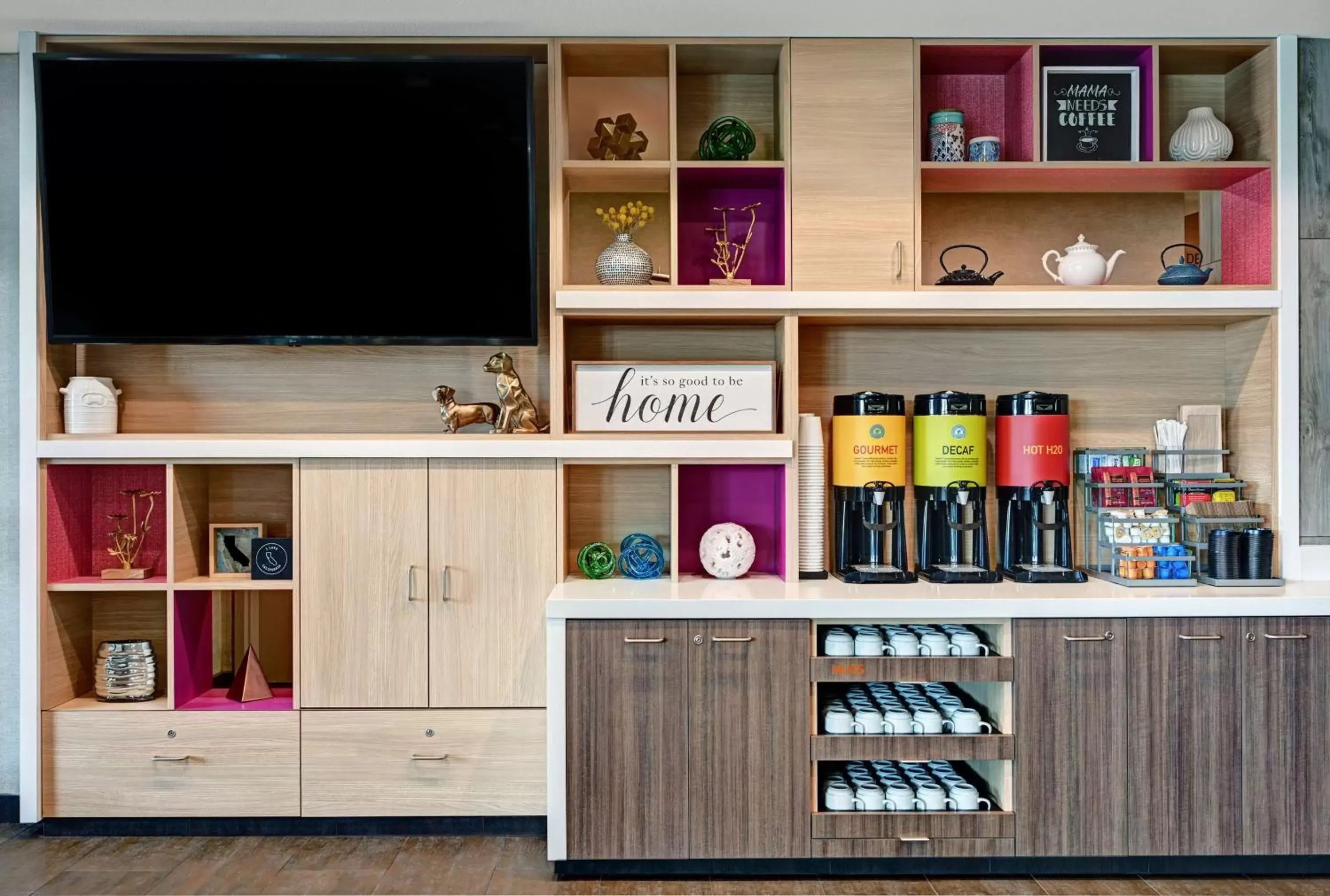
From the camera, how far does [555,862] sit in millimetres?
2586

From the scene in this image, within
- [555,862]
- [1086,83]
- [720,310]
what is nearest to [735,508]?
[720,310]

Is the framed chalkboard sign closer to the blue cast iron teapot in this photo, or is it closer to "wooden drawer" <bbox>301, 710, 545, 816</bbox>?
the blue cast iron teapot

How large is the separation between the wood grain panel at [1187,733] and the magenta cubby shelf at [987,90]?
1441mm

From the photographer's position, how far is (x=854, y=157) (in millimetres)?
2828

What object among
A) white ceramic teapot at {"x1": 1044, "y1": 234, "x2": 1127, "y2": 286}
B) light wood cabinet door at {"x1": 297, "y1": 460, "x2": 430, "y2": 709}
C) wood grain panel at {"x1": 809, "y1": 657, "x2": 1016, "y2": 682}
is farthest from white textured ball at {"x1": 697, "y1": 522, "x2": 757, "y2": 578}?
white ceramic teapot at {"x1": 1044, "y1": 234, "x2": 1127, "y2": 286}

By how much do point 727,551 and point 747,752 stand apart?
63cm

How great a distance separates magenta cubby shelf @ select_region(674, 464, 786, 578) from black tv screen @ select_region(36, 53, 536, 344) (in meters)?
0.74

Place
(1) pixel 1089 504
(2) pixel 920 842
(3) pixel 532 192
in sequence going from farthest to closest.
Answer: (1) pixel 1089 504 < (3) pixel 532 192 < (2) pixel 920 842

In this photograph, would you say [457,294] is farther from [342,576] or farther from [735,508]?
[735,508]

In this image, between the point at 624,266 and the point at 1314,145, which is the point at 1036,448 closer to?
the point at 1314,145

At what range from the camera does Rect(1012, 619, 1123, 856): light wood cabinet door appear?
2.52 m

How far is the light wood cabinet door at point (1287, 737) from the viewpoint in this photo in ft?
8.22

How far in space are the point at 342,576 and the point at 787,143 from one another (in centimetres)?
183

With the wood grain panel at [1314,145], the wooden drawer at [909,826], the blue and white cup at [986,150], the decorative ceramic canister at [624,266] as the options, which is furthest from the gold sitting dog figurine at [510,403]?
the wood grain panel at [1314,145]
